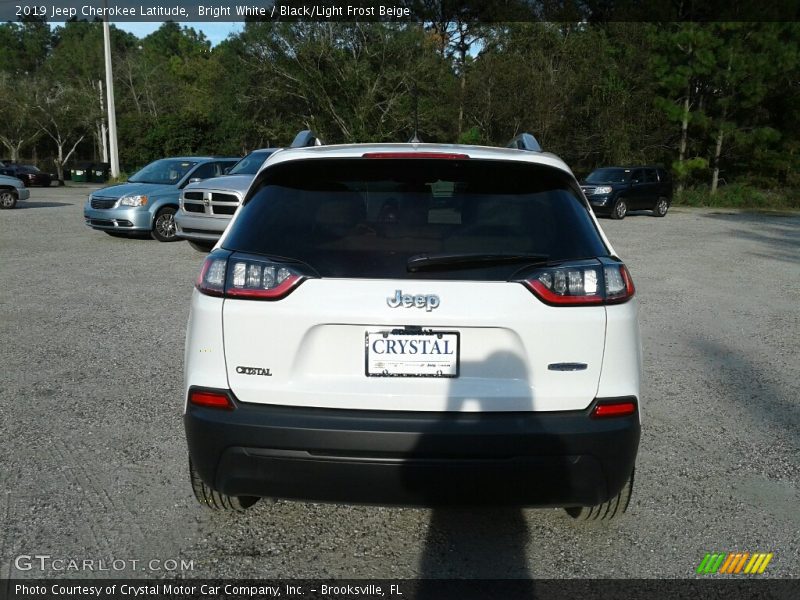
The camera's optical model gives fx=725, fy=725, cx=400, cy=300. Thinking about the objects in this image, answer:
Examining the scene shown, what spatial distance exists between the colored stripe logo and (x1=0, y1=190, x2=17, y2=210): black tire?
25033 millimetres

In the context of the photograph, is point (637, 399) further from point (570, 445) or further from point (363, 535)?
point (363, 535)

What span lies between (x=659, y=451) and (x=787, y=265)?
1052 cm

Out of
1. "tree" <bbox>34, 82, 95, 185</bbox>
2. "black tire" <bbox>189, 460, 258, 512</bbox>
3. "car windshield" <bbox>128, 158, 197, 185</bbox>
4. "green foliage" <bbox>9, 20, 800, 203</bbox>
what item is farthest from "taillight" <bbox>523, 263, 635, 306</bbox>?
"tree" <bbox>34, 82, 95, 185</bbox>

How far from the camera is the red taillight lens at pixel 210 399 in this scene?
9.20 ft

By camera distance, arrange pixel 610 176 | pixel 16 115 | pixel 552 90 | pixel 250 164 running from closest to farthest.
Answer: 1. pixel 250 164
2. pixel 610 176
3. pixel 552 90
4. pixel 16 115

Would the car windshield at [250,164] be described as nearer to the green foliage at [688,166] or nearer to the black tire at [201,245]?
the black tire at [201,245]

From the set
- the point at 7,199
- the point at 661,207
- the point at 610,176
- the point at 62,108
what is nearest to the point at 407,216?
the point at 610,176

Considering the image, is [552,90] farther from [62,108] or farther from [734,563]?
[62,108]

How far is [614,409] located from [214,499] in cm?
180

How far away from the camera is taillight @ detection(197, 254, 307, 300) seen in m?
2.76

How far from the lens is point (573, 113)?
36.4 meters

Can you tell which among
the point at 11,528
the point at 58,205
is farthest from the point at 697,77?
the point at 11,528

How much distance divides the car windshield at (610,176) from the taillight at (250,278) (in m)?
23.9

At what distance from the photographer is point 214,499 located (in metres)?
3.29
